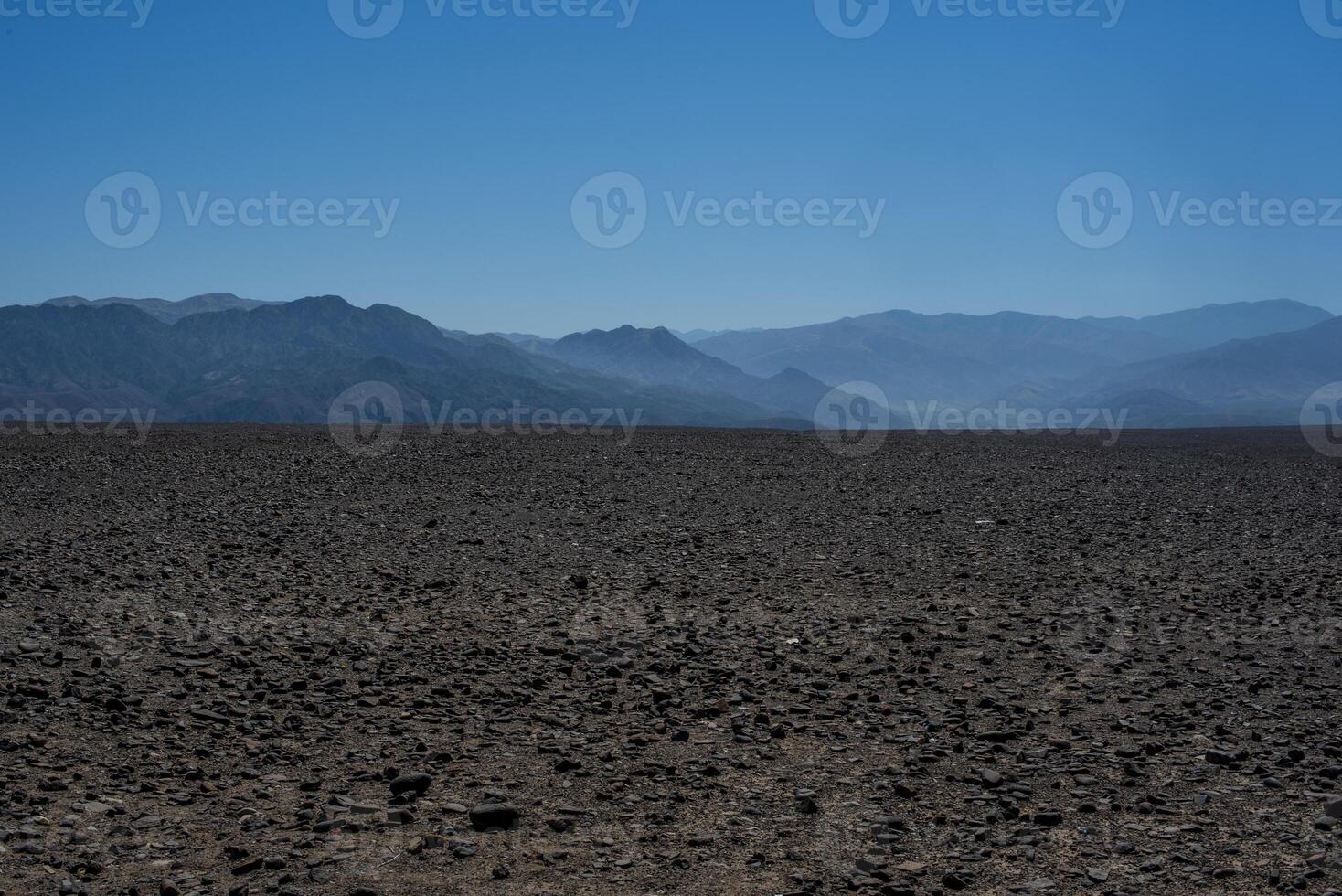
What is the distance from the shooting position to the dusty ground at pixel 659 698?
512 centimetres

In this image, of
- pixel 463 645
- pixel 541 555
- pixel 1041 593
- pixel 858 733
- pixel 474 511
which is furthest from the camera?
pixel 474 511

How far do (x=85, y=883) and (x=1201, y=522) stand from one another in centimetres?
1510

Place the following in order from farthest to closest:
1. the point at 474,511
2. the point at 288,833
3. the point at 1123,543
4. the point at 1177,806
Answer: the point at 474,511
the point at 1123,543
the point at 1177,806
the point at 288,833

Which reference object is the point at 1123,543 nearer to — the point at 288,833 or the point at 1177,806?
the point at 1177,806

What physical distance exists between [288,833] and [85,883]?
35.6 inches

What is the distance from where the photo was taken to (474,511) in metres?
15.6

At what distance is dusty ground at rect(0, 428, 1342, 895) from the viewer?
512 cm

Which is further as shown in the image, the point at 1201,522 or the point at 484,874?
the point at 1201,522

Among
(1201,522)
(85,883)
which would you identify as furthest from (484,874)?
(1201,522)

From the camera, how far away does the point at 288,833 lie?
17.4 ft

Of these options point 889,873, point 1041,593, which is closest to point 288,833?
point 889,873

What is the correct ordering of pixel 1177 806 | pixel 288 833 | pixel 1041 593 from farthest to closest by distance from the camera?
pixel 1041 593 → pixel 1177 806 → pixel 288 833

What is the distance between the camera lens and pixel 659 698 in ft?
25.1

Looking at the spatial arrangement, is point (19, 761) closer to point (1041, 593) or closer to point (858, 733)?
point (858, 733)
